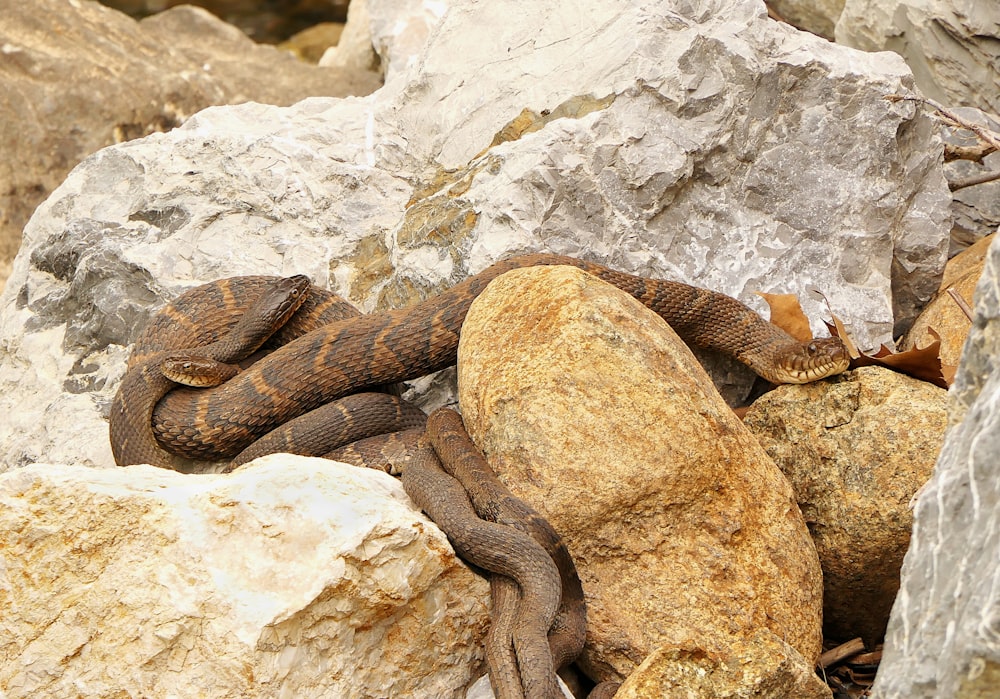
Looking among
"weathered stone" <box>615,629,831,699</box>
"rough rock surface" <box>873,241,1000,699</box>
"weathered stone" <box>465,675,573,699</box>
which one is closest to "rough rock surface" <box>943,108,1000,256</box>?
"weathered stone" <box>615,629,831,699</box>

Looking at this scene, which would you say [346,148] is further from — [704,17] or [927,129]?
[927,129]

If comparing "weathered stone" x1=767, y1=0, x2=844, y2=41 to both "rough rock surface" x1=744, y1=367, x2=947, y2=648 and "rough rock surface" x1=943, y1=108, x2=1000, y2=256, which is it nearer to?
"rough rock surface" x1=943, y1=108, x2=1000, y2=256

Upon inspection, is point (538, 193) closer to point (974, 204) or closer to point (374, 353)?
point (374, 353)

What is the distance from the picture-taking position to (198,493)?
4504 mm

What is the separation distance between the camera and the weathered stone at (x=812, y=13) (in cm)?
1045

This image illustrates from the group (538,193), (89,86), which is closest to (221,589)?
(538,193)

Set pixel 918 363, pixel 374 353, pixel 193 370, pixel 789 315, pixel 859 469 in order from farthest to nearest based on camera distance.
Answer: pixel 789 315, pixel 193 370, pixel 374 353, pixel 918 363, pixel 859 469

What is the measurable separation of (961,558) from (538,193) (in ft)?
13.3

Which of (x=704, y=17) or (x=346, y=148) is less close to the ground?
(x=704, y=17)

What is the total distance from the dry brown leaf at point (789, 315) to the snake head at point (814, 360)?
0.65m

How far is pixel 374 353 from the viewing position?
6.32 meters

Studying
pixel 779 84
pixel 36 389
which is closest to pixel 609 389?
pixel 779 84

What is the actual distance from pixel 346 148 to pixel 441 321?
2192 millimetres

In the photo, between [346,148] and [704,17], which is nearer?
[704,17]
